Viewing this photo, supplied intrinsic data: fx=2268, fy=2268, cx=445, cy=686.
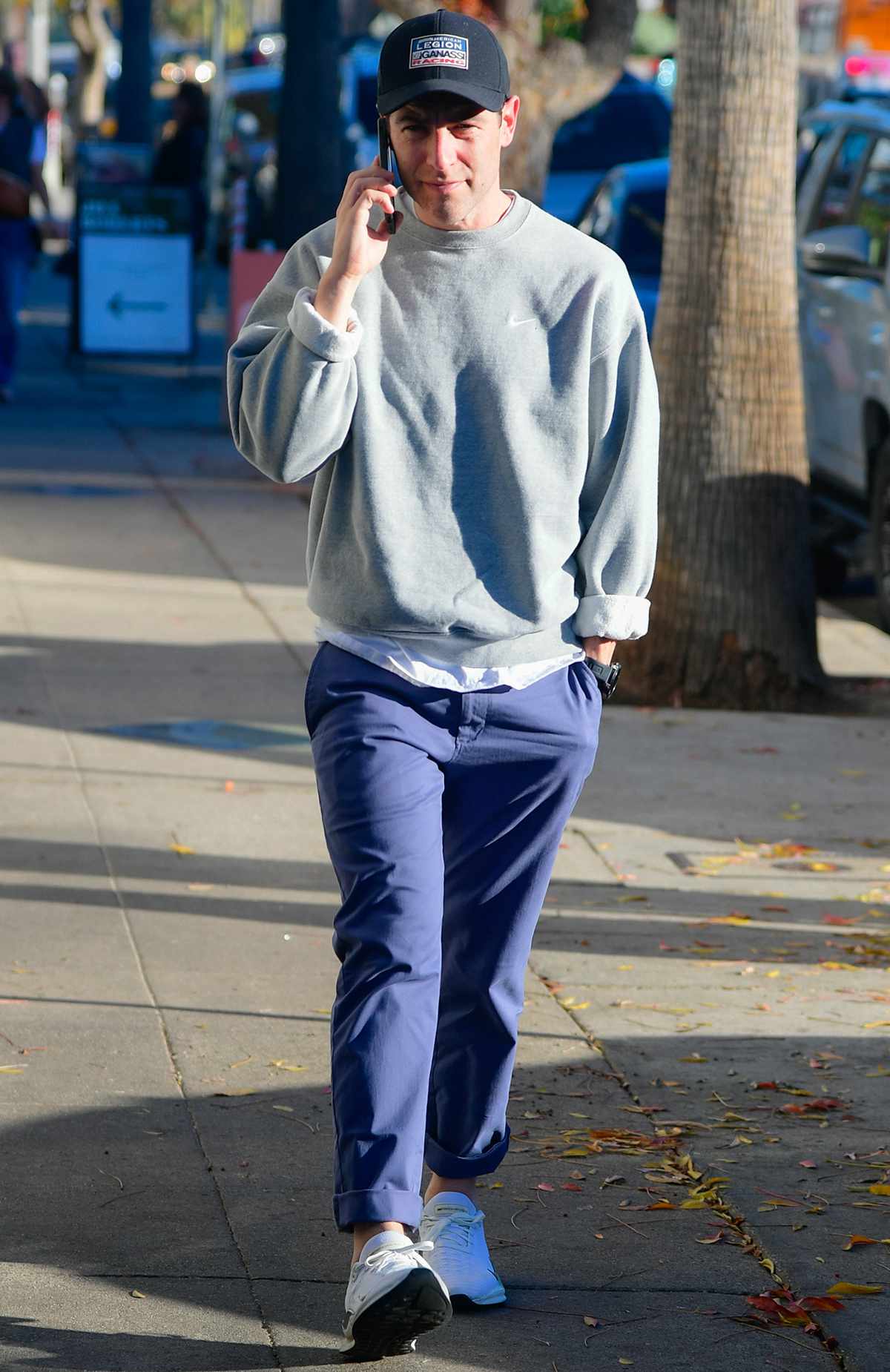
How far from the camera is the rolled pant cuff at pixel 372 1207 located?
3.33 m

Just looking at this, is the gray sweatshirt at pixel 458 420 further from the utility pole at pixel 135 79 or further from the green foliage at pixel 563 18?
the utility pole at pixel 135 79

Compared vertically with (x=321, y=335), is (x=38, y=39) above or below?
below

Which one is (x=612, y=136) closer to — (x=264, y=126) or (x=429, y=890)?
(x=264, y=126)

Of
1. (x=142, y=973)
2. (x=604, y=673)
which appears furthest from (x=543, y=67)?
(x=604, y=673)

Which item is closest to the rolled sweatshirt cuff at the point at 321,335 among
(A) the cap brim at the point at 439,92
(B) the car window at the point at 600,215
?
(A) the cap brim at the point at 439,92

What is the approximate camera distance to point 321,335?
3303 mm

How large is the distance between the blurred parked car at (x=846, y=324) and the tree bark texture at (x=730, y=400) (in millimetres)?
1430

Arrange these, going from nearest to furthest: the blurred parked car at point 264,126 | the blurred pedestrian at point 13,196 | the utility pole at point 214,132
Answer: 1. the blurred pedestrian at point 13,196
2. the blurred parked car at point 264,126
3. the utility pole at point 214,132

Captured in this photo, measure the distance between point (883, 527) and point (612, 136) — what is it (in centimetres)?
1251

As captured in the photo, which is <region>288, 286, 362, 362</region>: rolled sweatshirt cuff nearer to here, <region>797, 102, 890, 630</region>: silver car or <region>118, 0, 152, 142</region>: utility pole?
<region>797, 102, 890, 630</region>: silver car

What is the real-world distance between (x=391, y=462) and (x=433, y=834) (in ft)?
1.86

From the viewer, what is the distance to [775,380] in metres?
8.44

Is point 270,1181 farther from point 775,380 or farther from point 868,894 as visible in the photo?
point 775,380

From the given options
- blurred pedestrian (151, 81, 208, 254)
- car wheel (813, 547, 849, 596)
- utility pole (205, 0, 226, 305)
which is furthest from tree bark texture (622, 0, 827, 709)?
utility pole (205, 0, 226, 305)
